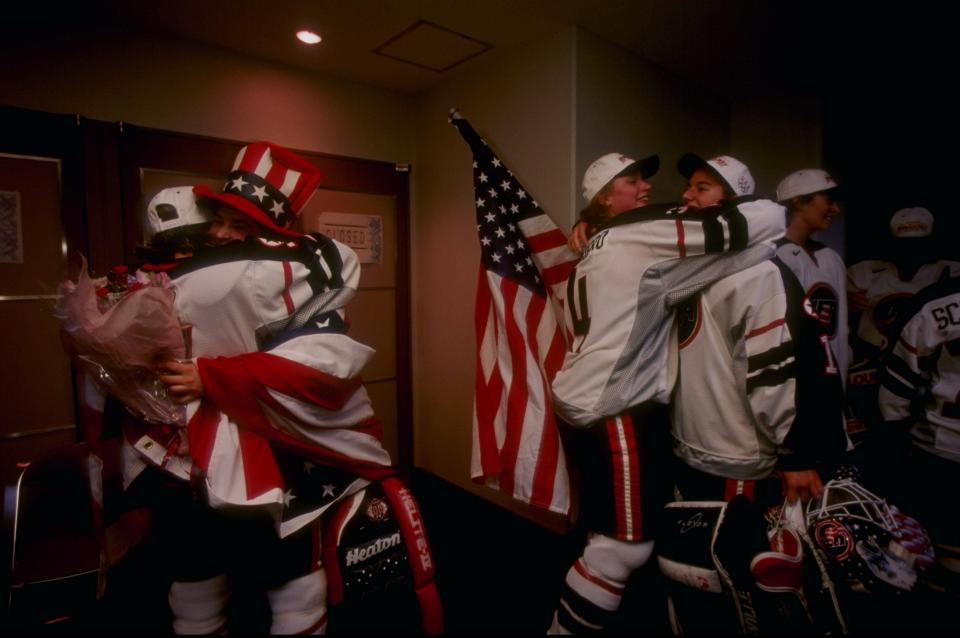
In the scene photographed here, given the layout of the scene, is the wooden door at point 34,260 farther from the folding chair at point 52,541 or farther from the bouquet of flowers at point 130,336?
the bouquet of flowers at point 130,336

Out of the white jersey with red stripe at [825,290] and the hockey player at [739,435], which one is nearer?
the hockey player at [739,435]

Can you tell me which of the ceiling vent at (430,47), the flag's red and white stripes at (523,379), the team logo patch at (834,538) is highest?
the ceiling vent at (430,47)

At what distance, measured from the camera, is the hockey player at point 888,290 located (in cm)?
237

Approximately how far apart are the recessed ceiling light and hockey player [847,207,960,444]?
2.93 m

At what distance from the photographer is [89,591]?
150 cm

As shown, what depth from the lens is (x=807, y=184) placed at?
2.33 m

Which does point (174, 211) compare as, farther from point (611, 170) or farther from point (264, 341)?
point (611, 170)

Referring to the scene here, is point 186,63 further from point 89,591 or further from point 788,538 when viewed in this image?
point 788,538

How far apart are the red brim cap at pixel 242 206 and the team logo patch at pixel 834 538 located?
165 centimetres

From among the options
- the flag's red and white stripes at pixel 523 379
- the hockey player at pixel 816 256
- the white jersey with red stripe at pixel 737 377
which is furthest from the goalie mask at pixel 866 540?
the hockey player at pixel 816 256

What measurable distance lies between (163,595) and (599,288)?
213 cm

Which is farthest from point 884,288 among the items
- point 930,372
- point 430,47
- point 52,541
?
A: point 52,541

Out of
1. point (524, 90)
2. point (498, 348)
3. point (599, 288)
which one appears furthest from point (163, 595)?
point (524, 90)

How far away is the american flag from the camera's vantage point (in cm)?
175
